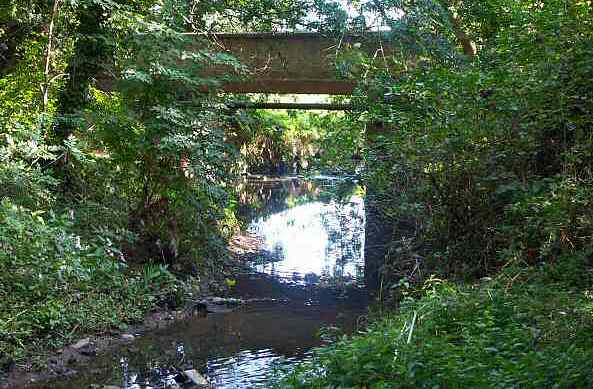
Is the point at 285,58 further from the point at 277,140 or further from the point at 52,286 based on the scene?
the point at 277,140

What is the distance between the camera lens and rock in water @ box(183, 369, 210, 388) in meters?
7.91

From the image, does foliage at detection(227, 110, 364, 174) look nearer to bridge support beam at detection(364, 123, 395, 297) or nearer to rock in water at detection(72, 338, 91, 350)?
bridge support beam at detection(364, 123, 395, 297)

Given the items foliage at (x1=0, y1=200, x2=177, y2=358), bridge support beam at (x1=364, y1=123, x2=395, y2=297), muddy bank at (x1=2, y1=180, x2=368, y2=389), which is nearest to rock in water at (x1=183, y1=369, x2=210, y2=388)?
muddy bank at (x1=2, y1=180, x2=368, y2=389)

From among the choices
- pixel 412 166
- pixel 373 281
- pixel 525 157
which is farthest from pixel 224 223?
pixel 525 157

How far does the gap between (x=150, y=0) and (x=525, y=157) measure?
28.0ft

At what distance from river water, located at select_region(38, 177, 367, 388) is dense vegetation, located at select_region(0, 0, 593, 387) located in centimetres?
77

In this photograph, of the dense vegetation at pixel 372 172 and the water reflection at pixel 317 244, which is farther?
the water reflection at pixel 317 244

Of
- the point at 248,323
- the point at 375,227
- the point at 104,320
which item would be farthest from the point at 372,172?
the point at 104,320

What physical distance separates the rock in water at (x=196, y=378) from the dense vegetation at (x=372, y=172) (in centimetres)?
201

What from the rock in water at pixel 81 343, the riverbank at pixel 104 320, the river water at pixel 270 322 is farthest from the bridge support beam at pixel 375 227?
the rock in water at pixel 81 343

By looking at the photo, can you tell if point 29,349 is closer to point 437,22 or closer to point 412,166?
point 412,166

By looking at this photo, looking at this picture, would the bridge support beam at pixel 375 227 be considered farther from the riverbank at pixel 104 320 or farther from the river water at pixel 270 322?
the riverbank at pixel 104 320

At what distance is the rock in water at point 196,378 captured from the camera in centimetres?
791

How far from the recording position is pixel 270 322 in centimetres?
1076
